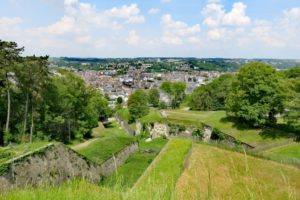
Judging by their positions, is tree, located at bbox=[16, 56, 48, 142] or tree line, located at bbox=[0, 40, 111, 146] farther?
tree, located at bbox=[16, 56, 48, 142]

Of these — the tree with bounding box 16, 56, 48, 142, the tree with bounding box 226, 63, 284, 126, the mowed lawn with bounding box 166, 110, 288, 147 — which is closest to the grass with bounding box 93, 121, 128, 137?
the mowed lawn with bounding box 166, 110, 288, 147

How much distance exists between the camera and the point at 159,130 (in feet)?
A: 150

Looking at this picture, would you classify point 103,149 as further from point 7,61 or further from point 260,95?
point 260,95

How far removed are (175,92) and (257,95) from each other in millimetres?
58245

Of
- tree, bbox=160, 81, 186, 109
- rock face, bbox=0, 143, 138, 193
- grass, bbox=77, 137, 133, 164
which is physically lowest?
tree, bbox=160, 81, 186, 109

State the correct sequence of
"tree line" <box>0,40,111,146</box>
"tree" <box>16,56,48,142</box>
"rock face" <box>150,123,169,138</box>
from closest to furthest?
"tree line" <box>0,40,111,146</box> → "tree" <box>16,56,48,142</box> → "rock face" <box>150,123,169,138</box>

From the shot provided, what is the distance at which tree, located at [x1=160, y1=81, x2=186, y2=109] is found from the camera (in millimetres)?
96000

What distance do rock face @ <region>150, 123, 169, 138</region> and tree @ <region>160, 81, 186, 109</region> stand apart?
1927 inches

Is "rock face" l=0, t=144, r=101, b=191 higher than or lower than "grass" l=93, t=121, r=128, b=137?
higher

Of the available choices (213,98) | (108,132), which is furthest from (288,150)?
(213,98)

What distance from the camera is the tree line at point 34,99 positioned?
109 feet

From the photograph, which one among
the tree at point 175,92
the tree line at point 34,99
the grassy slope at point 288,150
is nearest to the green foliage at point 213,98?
the tree at point 175,92

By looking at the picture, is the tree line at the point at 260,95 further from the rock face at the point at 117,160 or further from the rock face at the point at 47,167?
the rock face at the point at 47,167

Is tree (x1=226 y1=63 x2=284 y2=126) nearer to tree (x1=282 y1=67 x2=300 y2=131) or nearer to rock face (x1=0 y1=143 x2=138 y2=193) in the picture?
tree (x1=282 y1=67 x2=300 y2=131)
